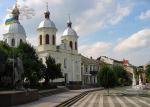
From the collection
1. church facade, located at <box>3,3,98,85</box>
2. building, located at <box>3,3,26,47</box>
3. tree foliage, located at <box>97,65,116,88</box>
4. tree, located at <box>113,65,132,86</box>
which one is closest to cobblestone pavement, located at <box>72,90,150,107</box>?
tree foliage, located at <box>97,65,116,88</box>

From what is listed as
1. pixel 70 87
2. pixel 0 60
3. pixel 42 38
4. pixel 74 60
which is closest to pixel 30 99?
pixel 0 60

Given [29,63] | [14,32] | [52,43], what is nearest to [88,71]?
[52,43]

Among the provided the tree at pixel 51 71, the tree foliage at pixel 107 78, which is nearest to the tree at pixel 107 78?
the tree foliage at pixel 107 78

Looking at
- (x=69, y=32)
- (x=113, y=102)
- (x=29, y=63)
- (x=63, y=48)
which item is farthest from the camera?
(x=69, y=32)

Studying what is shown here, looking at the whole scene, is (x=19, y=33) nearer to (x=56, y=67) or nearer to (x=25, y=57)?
(x=56, y=67)

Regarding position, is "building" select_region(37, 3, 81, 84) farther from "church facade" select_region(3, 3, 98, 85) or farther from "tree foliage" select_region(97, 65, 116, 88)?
"tree foliage" select_region(97, 65, 116, 88)

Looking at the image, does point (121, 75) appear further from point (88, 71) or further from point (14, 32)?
point (14, 32)

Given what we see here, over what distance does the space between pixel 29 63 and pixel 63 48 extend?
37965mm

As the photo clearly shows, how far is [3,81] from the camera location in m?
52.8

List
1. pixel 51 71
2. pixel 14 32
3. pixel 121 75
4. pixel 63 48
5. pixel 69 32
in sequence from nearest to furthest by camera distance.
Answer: pixel 51 71 < pixel 14 32 < pixel 63 48 < pixel 69 32 < pixel 121 75

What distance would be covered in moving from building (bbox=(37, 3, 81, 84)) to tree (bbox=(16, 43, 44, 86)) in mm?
22978

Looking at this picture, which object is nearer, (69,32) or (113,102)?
(113,102)

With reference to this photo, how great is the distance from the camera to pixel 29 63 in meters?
60.9

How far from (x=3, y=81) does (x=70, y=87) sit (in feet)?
105
